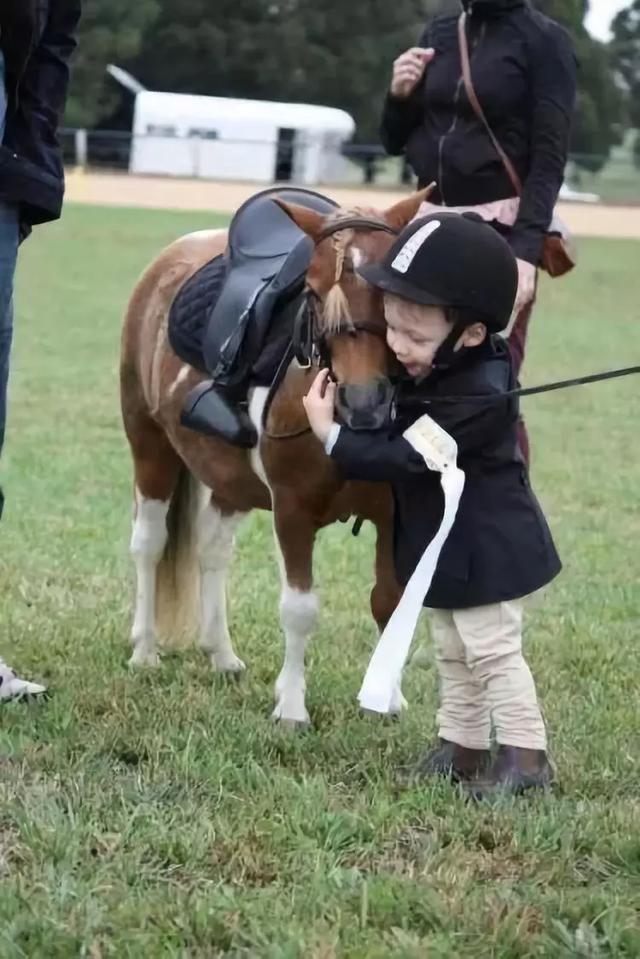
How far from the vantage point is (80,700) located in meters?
4.20

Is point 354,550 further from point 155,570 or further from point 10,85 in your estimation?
point 10,85

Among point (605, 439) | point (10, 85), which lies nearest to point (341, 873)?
point (10, 85)

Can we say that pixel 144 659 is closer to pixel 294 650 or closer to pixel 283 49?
pixel 294 650

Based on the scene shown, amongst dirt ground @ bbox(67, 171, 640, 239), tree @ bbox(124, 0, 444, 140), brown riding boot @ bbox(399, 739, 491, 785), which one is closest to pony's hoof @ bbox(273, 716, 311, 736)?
brown riding boot @ bbox(399, 739, 491, 785)

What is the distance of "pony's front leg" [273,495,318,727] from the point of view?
3977 millimetres

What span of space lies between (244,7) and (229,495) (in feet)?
185

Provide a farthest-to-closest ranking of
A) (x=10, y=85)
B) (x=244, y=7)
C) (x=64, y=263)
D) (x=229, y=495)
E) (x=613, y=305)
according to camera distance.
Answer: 1. (x=244, y=7)
2. (x=64, y=263)
3. (x=613, y=305)
4. (x=229, y=495)
5. (x=10, y=85)

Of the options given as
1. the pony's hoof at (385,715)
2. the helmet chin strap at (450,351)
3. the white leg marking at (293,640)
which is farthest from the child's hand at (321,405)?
the pony's hoof at (385,715)

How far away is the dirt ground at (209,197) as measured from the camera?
31297 millimetres

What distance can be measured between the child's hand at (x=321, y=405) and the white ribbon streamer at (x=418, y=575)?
0.63 feet

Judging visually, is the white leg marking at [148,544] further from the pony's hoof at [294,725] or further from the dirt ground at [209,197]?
the dirt ground at [209,197]

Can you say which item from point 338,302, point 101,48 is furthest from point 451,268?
point 101,48

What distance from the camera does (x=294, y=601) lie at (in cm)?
407

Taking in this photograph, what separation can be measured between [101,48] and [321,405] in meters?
51.4
